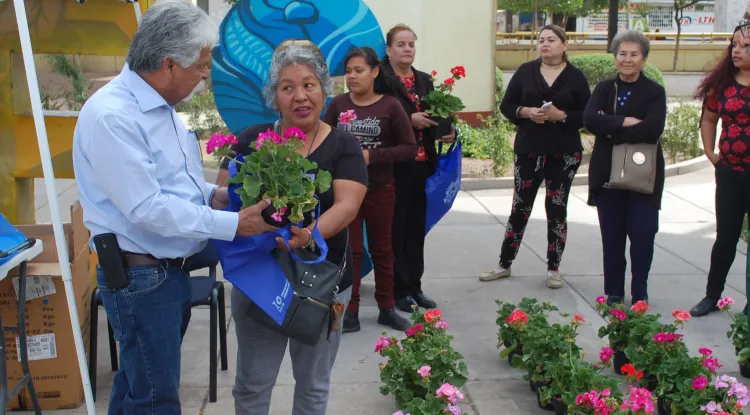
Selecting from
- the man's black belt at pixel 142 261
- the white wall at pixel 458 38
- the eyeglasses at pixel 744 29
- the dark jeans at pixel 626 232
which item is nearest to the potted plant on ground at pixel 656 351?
the dark jeans at pixel 626 232

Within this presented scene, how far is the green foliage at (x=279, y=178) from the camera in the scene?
2645 mm

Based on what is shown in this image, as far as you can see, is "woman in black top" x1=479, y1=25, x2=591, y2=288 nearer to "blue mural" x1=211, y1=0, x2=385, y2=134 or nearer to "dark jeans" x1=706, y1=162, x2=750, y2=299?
"dark jeans" x1=706, y1=162, x2=750, y2=299

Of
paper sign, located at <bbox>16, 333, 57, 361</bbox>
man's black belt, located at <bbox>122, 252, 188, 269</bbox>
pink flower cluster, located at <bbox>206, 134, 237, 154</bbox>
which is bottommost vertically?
paper sign, located at <bbox>16, 333, 57, 361</bbox>

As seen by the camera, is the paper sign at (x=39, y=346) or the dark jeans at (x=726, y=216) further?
the dark jeans at (x=726, y=216)

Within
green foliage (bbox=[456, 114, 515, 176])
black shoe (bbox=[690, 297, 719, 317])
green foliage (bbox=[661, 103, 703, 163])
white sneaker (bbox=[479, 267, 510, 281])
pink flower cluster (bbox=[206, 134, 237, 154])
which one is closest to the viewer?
pink flower cluster (bbox=[206, 134, 237, 154])

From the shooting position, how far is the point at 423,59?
1291 centimetres

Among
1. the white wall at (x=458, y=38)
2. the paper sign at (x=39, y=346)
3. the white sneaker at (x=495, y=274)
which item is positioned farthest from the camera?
the white wall at (x=458, y=38)

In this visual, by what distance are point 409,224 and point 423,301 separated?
0.53 m

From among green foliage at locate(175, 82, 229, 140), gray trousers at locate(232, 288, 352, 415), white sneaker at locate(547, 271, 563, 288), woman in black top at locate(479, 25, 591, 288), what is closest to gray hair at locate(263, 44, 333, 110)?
gray trousers at locate(232, 288, 352, 415)

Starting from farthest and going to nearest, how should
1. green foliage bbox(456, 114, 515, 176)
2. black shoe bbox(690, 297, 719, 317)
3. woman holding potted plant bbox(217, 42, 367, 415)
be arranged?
green foliage bbox(456, 114, 515, 176) < black shoe bbox(690, 297, 719, 317) < woman holding potted plant bbox(217, 42, 367, 415)

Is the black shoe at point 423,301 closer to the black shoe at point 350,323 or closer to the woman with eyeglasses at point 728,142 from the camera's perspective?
the black shoe at point 350,323

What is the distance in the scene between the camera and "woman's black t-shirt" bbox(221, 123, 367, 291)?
3049 mm

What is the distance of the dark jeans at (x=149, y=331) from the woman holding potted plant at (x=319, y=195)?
263mm

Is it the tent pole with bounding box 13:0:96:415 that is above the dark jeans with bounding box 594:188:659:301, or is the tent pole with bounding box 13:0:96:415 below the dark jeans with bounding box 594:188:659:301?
above
